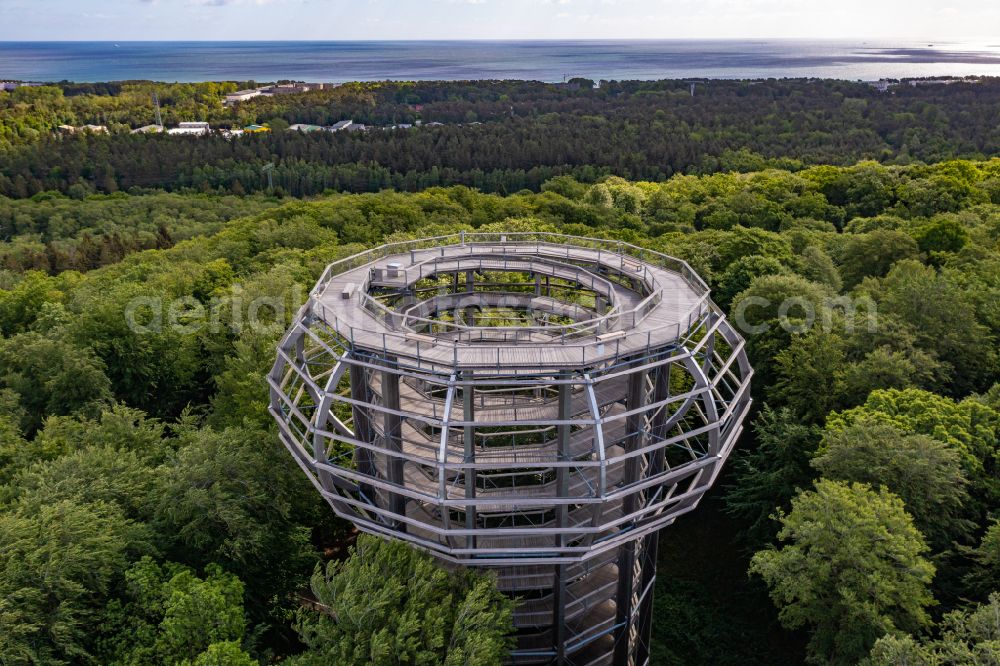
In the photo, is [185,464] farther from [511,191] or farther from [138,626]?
[511,191]

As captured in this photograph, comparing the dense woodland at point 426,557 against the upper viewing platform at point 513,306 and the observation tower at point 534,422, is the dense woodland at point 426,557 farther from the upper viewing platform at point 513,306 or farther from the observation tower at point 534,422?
the upper viewing platform at point 513,306

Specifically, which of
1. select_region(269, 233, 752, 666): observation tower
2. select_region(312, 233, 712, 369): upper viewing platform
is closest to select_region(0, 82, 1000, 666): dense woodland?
select_region(269, 233, 752, 666): observation tower

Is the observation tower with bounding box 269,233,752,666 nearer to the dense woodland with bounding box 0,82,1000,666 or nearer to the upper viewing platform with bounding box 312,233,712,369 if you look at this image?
the upper viewing platform with bounding box 312,233,712,369

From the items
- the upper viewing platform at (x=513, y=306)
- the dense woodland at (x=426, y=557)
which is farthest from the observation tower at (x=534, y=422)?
the dense woodland at (x=426, y=557)

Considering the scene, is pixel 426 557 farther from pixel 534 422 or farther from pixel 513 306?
pixel 513 306

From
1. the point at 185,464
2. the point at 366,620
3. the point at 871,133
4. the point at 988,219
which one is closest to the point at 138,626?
the point at 185,464

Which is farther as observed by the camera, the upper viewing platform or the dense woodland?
the dense woodland

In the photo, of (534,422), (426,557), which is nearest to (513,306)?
(534,422)
